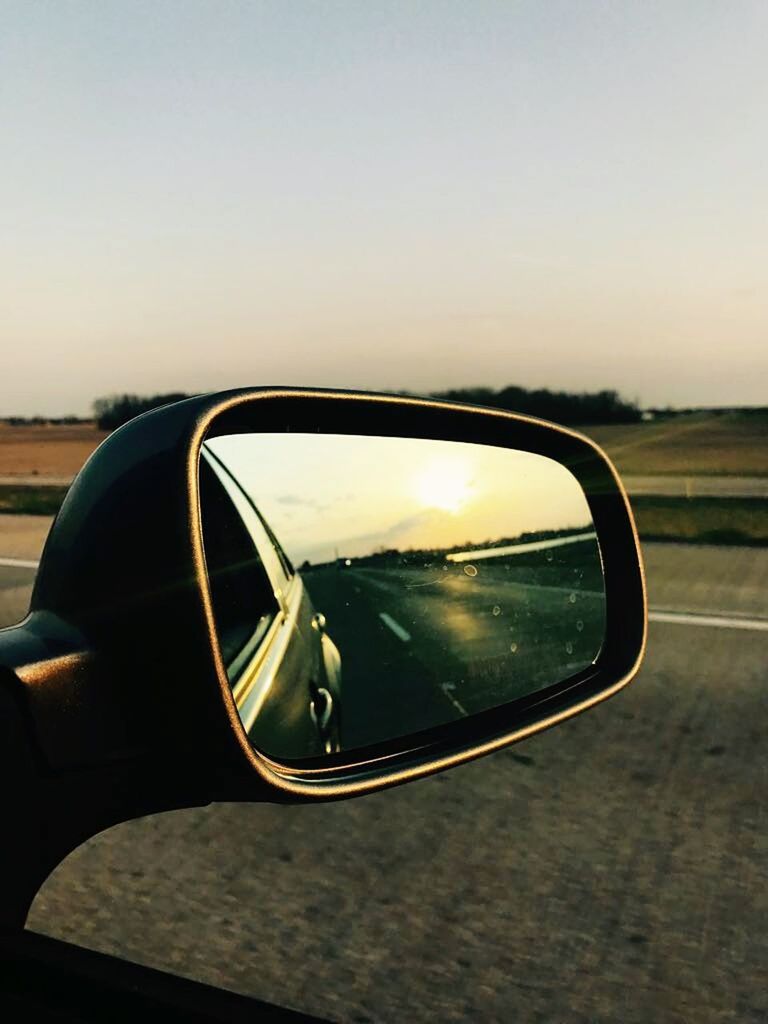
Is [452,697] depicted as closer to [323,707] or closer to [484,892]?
[323,707]

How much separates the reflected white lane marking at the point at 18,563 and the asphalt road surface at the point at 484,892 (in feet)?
26.5

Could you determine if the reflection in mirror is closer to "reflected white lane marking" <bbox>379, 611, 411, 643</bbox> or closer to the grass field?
"reflected white lane marking" <bbox>379, 611, 411, 643</bbox>

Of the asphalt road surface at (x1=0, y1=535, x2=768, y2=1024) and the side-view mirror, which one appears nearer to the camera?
the side-view mirror

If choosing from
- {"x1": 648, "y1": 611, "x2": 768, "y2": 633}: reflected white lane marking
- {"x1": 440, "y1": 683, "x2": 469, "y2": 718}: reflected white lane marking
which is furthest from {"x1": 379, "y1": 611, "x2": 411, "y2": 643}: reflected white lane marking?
{"x1": 648, "y1": 611, "x2": 768, "y2": 633}: reflected white lane marking

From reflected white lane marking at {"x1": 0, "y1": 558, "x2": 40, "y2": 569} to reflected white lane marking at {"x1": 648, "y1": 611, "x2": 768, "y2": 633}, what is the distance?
7.03 meters

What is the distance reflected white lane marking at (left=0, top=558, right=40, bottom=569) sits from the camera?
1140 cm

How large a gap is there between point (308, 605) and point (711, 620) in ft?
19.1

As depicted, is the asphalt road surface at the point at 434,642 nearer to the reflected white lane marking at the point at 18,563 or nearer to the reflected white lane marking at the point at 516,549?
the reflected white lane marking at the point at 516,549

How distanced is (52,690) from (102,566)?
0.17 m

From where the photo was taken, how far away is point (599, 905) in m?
3.22

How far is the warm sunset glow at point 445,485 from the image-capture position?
266cm

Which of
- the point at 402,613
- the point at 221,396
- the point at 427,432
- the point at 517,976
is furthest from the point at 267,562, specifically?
the point at 517,976

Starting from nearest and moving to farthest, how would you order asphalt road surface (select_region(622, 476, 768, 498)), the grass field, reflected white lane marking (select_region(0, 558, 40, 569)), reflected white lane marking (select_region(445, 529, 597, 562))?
reflected white lane marking (select_region(445, 529, 597, 562)) → reflected white lane marking (select_region(0, 558, 40, 569)) → the grass field → asphalt road surface (select_region(622, 476, 768, 498))

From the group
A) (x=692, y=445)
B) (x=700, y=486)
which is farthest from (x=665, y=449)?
(x=700, y=486)
